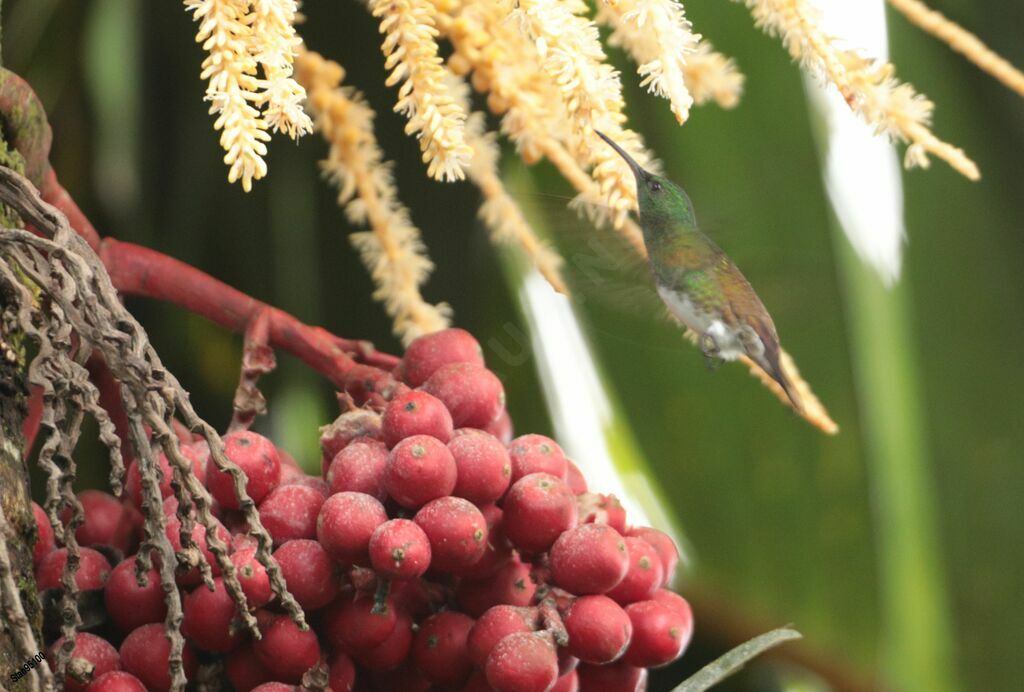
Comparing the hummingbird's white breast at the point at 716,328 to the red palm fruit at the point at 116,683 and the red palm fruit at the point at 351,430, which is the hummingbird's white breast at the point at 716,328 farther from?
the red palm fruit at the point at 116,683

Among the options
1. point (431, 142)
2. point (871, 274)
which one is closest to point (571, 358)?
point (871, 274)

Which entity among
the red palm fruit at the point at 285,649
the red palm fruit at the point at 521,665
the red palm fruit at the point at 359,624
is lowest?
the red palm fruit at the point at 285,649

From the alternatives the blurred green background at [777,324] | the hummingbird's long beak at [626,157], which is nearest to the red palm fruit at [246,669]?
the hummingbird's long beak at [626,157]

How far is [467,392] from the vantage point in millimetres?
470

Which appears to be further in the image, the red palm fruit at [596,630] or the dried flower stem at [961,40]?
the dried flower stem at [961,40]

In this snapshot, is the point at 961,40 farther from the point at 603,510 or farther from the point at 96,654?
the point at 96,654

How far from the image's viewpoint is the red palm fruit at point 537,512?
0.44 meters

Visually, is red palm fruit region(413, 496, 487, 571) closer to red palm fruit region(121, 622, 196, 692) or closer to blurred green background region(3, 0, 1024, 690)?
red palm fruit region(121, 622, 196, 692)

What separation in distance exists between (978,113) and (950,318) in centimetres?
16

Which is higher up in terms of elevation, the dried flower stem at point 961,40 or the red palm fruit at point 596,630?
the dried flower stem at point 961,40

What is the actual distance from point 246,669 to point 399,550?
74 millimetres

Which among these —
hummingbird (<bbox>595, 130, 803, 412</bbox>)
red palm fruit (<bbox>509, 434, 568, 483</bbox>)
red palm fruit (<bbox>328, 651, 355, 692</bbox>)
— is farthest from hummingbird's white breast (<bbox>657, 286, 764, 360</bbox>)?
red palm fruit (<bbox>328, 651, 355, 692</bbox>)

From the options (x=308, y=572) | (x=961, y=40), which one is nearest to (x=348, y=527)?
(x=308, y=572)

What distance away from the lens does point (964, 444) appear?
0.90 meters
